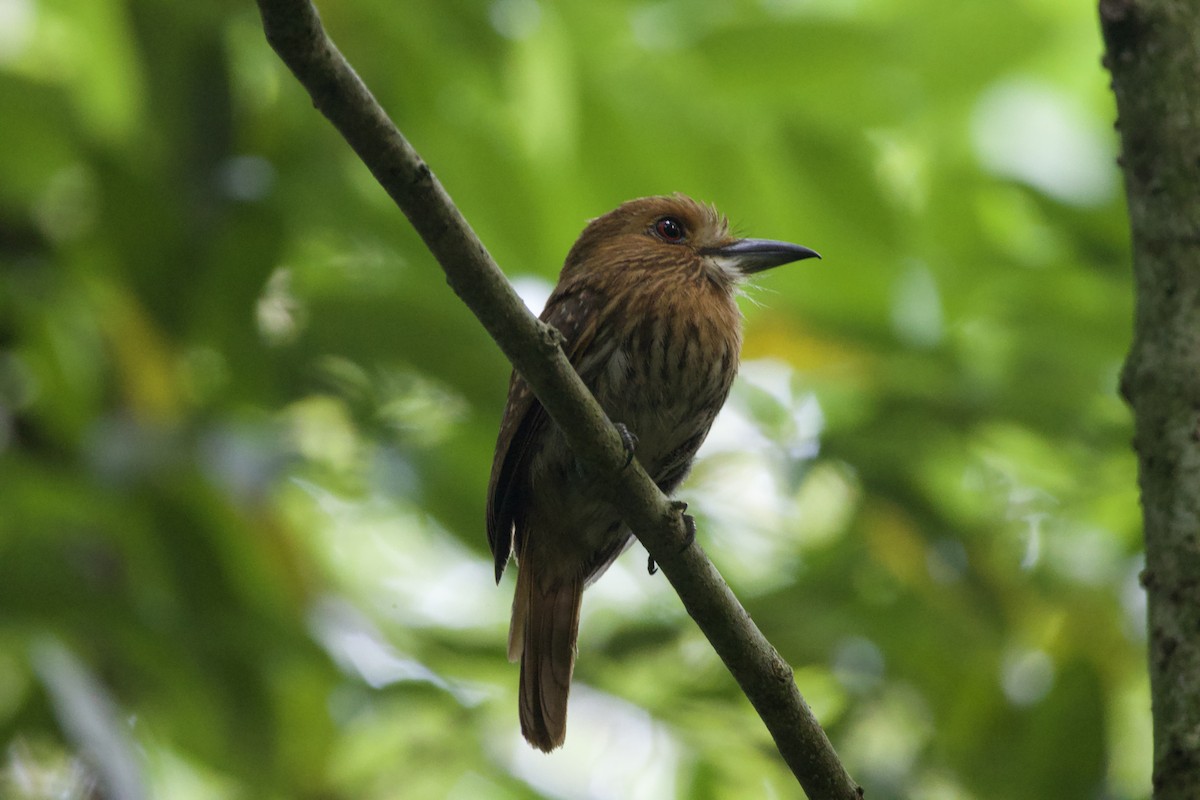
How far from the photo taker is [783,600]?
3734mm

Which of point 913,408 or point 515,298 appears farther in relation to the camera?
point 913,408

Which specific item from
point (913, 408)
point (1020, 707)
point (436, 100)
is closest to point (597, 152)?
point (436, 100)

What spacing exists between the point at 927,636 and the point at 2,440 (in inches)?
107

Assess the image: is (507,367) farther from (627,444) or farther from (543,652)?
(627,444)

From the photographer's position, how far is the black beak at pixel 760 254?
3518 mm

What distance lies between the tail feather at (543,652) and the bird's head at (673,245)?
867 millimetres

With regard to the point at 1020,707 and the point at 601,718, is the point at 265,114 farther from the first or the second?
the point at 1020,707

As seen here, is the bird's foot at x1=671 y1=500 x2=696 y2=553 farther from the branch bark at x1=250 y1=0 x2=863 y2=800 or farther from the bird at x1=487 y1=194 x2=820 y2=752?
the bird at x1=487 y1=194 x2=820 y2=752

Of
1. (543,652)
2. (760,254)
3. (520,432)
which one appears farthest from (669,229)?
(543,652)

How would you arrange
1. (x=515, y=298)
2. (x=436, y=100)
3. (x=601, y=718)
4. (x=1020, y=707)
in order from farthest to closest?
1. (x=601, y=718)
2. (x=436, y=100)
3. (x=1020, y=707)
4. (x=515, y=298)

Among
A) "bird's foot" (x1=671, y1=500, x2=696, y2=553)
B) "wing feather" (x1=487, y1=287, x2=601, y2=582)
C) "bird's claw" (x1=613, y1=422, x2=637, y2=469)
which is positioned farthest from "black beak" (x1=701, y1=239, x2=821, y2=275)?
"bird's foot" (x1=671, y1=500, x2=696, y2=553)

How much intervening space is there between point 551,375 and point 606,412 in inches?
43.8

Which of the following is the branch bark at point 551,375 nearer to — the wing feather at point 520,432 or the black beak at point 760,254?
the wing feather at point 520,432

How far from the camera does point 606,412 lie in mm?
3348
